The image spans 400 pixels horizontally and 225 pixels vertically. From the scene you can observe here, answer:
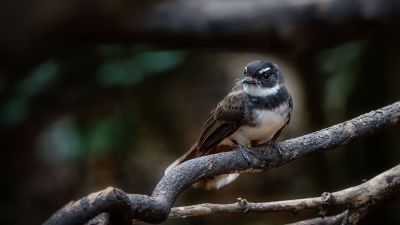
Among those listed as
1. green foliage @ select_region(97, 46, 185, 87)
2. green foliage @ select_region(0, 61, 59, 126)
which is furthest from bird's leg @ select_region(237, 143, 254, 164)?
green foliage @ select_region(0, 61, 59, 126)

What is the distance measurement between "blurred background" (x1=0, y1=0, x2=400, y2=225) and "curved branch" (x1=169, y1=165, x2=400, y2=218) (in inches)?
75.9

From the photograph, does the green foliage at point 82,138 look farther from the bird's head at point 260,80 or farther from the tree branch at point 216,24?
the bird's head at point 260,80

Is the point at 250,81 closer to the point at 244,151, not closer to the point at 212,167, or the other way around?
the point at 244,151

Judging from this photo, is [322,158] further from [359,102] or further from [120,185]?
[120,185]

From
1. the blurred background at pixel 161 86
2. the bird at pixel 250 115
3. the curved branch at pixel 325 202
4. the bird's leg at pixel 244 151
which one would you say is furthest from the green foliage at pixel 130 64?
the curved branch at pixel 325 202

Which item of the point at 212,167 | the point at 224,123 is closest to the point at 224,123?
the point at 224,123

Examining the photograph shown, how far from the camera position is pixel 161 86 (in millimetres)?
6617

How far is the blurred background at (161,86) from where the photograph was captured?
528 cm

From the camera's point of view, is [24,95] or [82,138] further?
[82,138]

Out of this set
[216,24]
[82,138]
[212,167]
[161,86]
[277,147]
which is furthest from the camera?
[161,86]

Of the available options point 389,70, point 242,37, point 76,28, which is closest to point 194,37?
point 242,37

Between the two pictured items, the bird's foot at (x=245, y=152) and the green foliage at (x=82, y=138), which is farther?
the green foliage at (x=82, y=138)

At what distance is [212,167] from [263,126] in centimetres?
95

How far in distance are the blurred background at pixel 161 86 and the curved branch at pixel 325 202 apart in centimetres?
193
